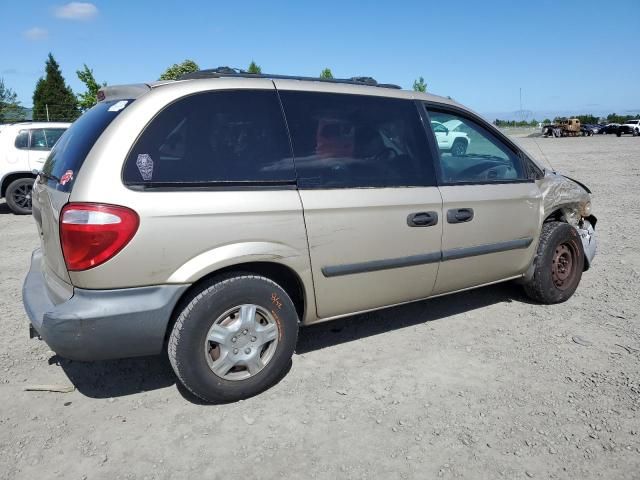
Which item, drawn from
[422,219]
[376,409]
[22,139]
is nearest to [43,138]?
[22,139]

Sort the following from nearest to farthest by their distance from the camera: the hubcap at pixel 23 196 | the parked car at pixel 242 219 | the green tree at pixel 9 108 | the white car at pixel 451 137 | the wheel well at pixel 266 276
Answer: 1. the parked car at pixel 242 219
2. the wheel well at pixel 266 276
3. the white car at pixel 451 137
4. the hubcap at pixel 23 196
5. the green tree at pixel 9 108

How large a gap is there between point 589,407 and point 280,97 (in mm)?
2554

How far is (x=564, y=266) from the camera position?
456 cm

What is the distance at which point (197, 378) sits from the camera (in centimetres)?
282

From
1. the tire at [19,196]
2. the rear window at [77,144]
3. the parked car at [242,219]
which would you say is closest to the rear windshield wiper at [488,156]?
the parked car at [242,219]

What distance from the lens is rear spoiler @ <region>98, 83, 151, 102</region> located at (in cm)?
288

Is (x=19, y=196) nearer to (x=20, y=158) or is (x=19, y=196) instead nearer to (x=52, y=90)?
(x=20, y=158)

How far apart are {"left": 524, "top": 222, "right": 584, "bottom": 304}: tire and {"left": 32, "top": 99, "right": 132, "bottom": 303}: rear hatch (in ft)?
11.2

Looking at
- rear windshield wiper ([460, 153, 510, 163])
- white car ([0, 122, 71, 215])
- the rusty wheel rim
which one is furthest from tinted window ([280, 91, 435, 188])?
white car ([0, 122, 71, 215])

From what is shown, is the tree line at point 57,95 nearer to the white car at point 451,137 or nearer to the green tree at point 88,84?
the green tree at point 88,84

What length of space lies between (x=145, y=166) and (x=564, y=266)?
12.1ft

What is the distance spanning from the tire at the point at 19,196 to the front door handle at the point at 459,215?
8.77 m

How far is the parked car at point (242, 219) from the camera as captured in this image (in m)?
2.58

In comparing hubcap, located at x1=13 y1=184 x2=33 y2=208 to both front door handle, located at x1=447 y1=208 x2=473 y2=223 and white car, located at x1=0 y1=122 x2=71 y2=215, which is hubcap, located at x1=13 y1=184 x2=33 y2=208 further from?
front door handle, located at x1=447 y1=208 x2=473 y2=223
